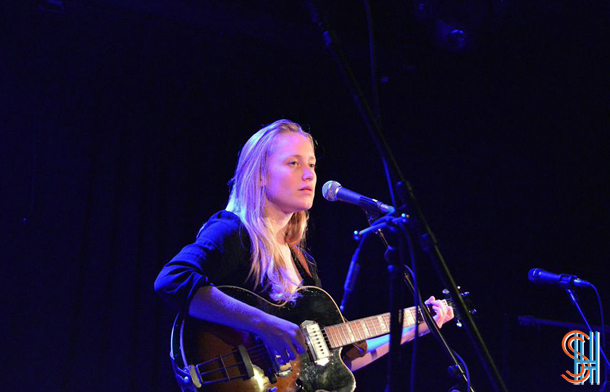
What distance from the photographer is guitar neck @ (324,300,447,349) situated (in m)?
2.55

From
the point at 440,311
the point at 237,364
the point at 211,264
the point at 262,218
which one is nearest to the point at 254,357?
the point at 237,364

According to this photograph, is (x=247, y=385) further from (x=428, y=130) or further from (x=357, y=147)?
(x=428, y=130)

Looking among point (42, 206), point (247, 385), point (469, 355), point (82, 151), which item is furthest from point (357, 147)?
point (247, 385)

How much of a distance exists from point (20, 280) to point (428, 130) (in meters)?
4.08

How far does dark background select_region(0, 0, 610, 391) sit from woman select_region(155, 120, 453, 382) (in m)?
1.60

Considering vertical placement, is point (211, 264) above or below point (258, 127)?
below

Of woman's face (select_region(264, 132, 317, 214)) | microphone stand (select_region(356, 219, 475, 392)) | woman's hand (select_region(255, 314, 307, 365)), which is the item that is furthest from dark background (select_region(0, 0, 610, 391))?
microphone stand (select_region(356, 219, 475, 392))

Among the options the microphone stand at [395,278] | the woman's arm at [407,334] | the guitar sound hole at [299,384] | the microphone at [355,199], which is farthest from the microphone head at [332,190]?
the woman's arm at [407,334]

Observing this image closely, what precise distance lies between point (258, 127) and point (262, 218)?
2.16 m

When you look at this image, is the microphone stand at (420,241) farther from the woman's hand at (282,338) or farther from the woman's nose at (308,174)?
the woman's nose at (308,174)

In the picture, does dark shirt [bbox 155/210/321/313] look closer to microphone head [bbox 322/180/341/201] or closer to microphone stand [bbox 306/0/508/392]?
microphone head [bbox 322/180/341/201]

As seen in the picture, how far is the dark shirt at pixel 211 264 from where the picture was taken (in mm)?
2266

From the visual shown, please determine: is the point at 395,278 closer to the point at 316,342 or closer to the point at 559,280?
the point at 316,342

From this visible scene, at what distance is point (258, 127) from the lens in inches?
191
